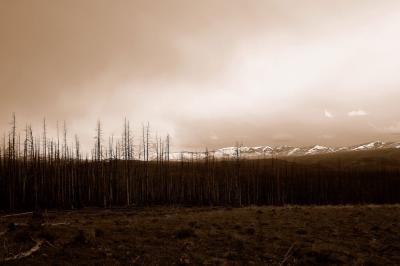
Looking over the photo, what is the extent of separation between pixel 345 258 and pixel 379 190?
396 feet

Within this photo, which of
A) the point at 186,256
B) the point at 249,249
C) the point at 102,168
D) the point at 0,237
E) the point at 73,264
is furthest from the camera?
the point at 102,168

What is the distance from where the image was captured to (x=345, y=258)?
43.7ft

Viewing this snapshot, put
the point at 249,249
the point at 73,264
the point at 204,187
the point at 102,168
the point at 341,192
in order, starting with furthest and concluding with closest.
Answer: the point at 341,192 → the point at 204,187 → the point at 102,168 → the point at 249,249 → the point at 73,264

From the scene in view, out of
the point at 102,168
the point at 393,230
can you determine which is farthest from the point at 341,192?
the point at 393,230

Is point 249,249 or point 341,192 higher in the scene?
point 249,249

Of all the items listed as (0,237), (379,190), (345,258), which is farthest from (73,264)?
(379,190)

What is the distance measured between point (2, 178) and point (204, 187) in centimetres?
4516

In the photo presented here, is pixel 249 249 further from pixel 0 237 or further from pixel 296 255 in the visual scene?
pixel 0 237

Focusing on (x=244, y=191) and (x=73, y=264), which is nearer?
(x=73, y=264)

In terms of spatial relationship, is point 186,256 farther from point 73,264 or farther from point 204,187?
point 204,187

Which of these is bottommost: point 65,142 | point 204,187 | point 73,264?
point 204,187

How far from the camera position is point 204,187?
82.7 metres

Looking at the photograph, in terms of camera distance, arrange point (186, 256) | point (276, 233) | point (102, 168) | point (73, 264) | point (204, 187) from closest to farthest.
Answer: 1. point (73, 264)
2. point (186, 256)
3. point (276, 233)
4. point (102, 168)
5. point (204, 187)

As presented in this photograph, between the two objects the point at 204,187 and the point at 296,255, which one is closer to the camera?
the point at 296,255
